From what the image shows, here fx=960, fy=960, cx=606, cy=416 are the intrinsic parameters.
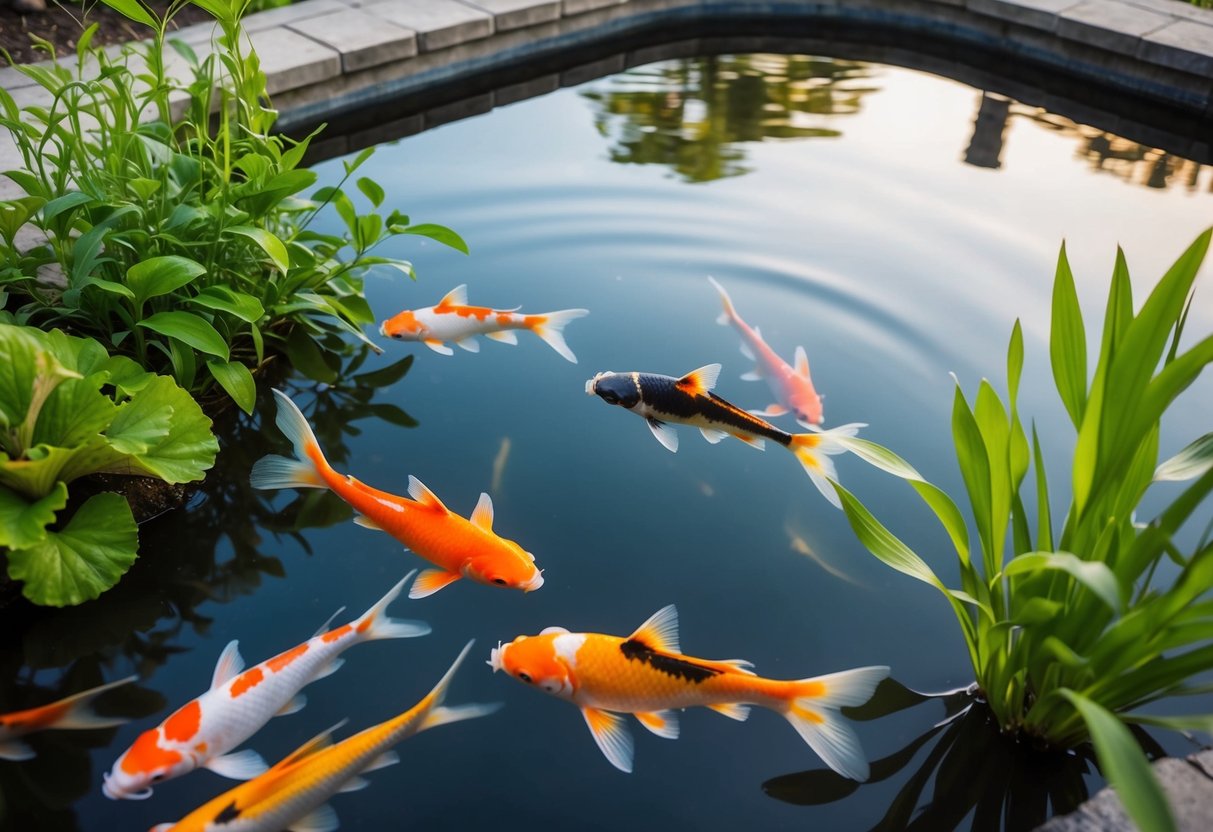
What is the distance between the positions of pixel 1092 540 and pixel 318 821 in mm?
1488

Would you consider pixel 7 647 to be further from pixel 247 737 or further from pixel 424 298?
pixel 424 298

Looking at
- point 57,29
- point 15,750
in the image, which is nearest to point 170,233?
point 15,750

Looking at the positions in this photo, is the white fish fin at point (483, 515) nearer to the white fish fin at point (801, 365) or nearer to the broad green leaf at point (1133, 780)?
the white fish fin at point (801, 365)

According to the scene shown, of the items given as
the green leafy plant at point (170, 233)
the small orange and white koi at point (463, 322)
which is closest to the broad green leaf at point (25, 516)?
the green leafy plant at point (170, 233)

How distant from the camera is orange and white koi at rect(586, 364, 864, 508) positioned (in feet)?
7.18

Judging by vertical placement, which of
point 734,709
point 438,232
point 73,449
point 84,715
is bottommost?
point 84,715

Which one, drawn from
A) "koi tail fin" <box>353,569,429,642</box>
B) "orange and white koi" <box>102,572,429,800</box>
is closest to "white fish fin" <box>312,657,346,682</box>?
"orange and white koi" <box>102,572,429,800</box>

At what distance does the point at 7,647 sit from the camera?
84.0 inches

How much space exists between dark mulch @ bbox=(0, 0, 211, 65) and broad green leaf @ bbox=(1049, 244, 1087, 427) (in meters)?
4.62

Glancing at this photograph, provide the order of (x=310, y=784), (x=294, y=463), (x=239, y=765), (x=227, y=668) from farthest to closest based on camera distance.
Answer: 1. (x=294, y=463)
2. (x=227, y=668)
3. (x=239, y=765)
4. (x=310, y=784)

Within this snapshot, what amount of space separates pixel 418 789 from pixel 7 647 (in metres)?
1.02

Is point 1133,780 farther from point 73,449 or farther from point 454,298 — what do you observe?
point 454,298

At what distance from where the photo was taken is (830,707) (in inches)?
67.1

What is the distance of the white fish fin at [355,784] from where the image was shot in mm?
1743
